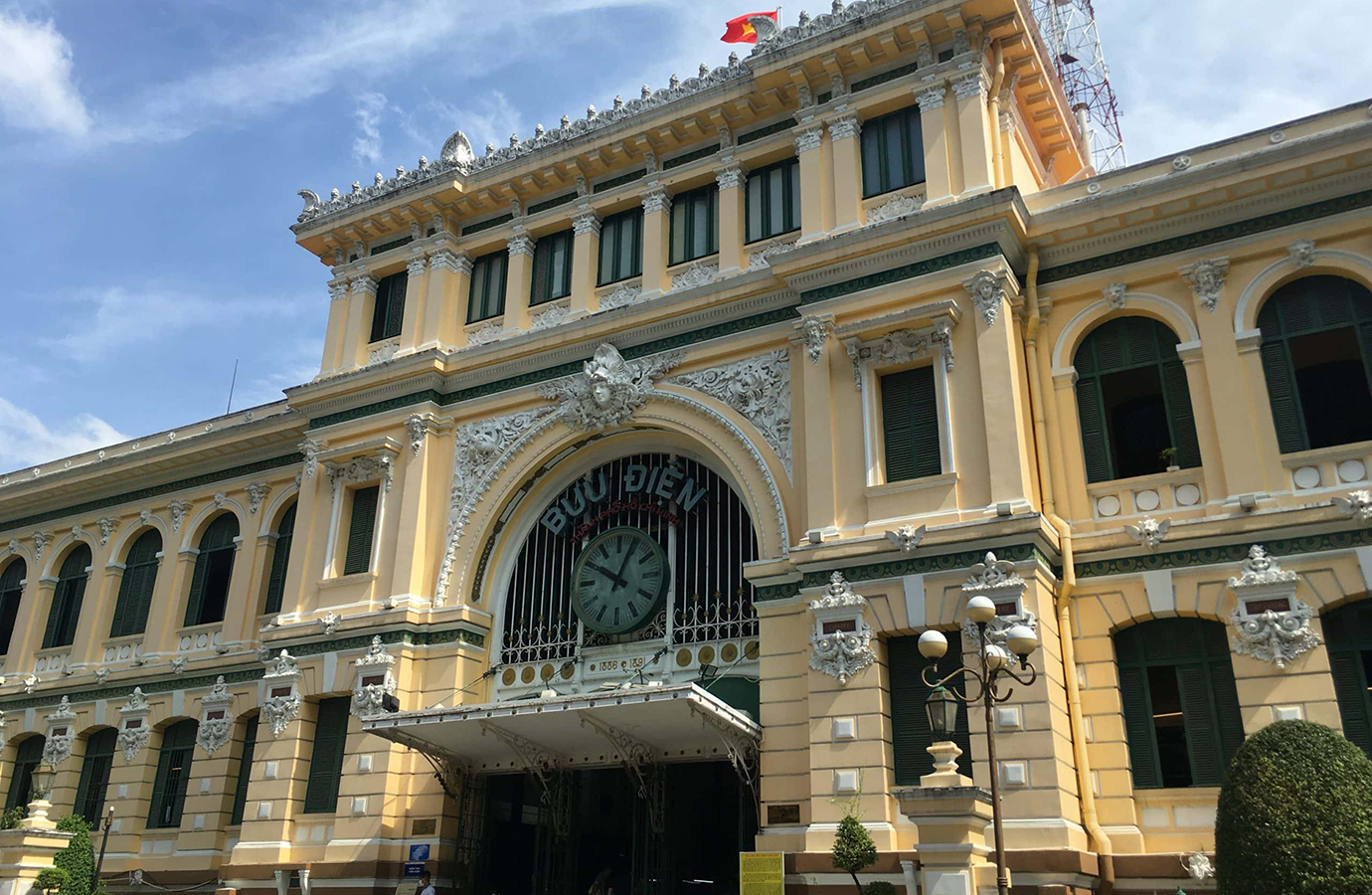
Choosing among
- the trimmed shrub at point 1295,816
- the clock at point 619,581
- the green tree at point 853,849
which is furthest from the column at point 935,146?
the trimmed shrub at point 1295,816

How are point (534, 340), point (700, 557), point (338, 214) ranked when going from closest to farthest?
point (700, 557) < point (534, 340) < point (338, 214)

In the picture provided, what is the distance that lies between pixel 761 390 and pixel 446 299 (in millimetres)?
9326

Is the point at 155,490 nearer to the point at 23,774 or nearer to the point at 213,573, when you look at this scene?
the point at 213,573

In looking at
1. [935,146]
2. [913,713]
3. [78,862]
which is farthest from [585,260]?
[78,862]

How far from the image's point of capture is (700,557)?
77.7ft

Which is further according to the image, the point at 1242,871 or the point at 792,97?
the point at 792,97

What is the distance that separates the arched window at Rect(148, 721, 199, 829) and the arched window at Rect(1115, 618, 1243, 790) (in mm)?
22545

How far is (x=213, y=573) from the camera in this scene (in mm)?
31844

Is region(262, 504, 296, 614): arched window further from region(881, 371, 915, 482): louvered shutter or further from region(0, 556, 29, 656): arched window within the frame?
region(881, 371, 915, 482): louvered shutter

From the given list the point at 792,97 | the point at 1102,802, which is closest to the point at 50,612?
the point at 792,97

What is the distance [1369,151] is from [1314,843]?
12.4 metres

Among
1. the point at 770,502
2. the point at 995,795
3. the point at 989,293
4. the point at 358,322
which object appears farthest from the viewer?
the point at 358,322

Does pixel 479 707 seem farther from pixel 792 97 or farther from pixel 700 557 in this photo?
pixel 792 97

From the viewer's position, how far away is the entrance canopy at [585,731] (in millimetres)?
19719
